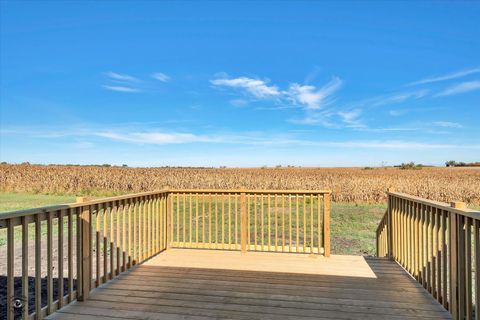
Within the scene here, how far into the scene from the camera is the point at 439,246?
334 centimetres

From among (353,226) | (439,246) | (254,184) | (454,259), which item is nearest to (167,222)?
(439,246)

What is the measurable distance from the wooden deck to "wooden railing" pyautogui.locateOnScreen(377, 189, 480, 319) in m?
0.17

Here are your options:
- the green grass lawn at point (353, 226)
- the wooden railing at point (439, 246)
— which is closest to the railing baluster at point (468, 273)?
the wooden railing at point (439, 246)

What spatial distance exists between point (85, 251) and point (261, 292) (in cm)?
177

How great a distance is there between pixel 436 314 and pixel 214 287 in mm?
2028

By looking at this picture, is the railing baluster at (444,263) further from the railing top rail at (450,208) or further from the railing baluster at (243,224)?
the railing baluster at (243,224)

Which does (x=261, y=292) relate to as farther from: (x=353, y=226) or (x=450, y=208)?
(x=353, y=226)

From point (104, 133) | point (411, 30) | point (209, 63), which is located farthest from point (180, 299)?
point (104, 133)

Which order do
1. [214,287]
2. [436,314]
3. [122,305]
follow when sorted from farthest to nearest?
[214,287]
[122,305]
[436,314]

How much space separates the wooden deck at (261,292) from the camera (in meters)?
2.56

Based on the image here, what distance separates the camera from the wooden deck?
8.39 ft

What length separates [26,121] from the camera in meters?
17.5

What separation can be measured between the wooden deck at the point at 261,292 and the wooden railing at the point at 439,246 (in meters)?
0.17

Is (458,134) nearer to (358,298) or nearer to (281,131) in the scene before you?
(281,131)
